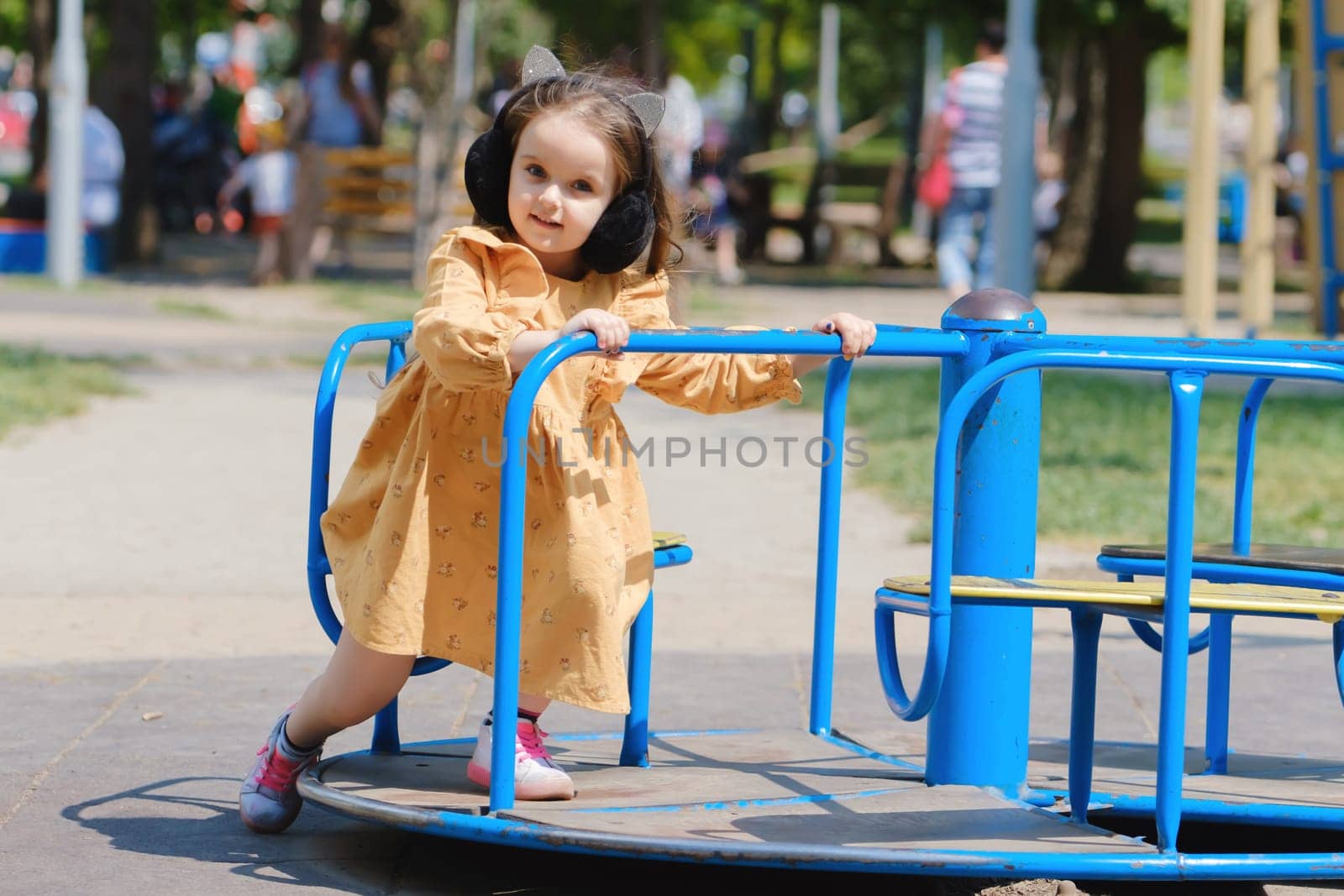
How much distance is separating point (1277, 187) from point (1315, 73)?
11158mm

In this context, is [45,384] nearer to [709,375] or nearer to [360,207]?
[709,375]

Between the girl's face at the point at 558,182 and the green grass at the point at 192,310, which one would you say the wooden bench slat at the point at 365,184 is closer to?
the green grass at the point at 192,310

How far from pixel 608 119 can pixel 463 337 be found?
1.65ft

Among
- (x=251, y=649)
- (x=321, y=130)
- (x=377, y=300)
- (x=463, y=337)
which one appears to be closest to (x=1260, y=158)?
(x=377, y=300)

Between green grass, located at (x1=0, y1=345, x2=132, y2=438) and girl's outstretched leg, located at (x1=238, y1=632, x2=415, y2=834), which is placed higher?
green grass, located at (x1=0, y1=345, x2=132, y2=438)

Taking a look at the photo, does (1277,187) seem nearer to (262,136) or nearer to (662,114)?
(262,136)

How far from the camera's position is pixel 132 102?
691 inches

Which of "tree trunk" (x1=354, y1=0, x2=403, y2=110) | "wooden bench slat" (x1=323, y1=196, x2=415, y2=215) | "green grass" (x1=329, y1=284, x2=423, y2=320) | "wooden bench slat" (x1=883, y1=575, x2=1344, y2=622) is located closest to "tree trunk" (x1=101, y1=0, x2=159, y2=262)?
"wooden bench slat" (x1=323, y1=196, x2=415, y2=215)

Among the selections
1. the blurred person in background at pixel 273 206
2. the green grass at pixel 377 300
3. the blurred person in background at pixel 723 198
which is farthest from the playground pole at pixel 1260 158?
the blurred person in background at pixel 273 206

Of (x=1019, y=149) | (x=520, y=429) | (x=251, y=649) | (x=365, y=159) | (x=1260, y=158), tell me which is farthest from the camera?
(x=365, y=159)

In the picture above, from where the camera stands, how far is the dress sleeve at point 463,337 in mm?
3043

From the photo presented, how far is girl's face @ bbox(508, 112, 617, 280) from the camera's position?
3254mm

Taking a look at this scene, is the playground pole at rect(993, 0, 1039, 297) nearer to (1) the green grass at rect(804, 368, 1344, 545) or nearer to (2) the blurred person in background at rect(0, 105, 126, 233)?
(1) the green grass at rect(804, 368, 1344, 545)

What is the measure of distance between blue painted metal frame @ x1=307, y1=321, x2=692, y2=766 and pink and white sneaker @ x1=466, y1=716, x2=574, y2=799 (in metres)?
0.18
